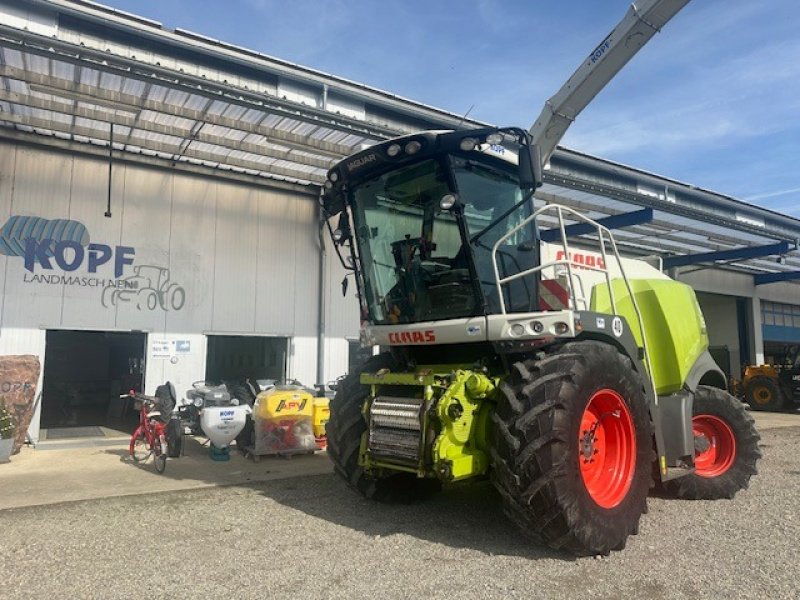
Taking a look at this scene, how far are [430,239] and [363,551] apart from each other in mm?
2547

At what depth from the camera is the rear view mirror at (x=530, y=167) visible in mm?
4746

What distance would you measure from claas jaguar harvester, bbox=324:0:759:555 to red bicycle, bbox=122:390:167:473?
3.30 meters

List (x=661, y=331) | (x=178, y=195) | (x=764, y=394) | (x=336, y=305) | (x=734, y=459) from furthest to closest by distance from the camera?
(x=764, y=394), (x=336, y=305), (x=178, y=195), (x=734, y=459), (x=661, y=331)

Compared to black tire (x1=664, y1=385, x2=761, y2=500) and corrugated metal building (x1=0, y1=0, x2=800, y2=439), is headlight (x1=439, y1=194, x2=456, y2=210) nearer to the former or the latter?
black tire (x1=664, y1=385, x2=761, y2=500)

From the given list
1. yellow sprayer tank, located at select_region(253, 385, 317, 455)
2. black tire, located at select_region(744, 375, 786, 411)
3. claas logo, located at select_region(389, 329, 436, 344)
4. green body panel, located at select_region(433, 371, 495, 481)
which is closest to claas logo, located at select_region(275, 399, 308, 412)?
yellow sprayer tank, located at select_region(253, 385, 317, 455)

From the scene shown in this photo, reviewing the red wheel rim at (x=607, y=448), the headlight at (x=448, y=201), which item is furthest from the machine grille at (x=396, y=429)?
the headlight at (x=448, y=201)

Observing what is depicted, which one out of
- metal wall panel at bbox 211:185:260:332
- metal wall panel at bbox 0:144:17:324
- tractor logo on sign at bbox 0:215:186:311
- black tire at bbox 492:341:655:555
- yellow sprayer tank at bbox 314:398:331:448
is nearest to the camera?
black tire at bbox 492:341:655:555

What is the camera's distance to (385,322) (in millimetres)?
5605

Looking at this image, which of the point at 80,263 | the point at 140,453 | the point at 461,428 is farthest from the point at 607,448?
the point at 80,263

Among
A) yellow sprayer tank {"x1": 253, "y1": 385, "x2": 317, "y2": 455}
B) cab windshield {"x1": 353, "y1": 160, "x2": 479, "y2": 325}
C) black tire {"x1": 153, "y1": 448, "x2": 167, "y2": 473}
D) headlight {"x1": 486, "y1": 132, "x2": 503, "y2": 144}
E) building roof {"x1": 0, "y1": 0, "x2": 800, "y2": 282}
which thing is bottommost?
black tire {"x1": 153, "y1": 448, "x2": 167, "y2": 473}

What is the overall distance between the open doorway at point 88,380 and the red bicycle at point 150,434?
127 inches

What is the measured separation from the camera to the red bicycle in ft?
25.5

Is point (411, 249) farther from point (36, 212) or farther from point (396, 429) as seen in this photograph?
point (36, 212)

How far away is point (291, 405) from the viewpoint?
29.0ft
